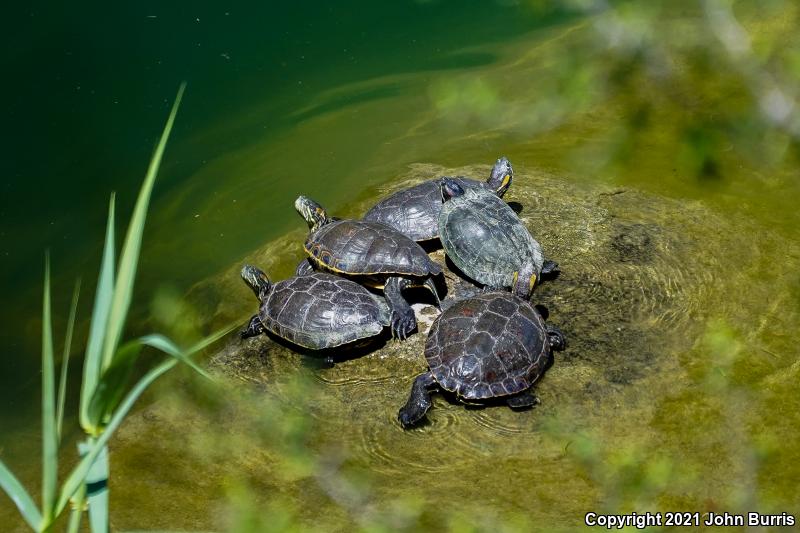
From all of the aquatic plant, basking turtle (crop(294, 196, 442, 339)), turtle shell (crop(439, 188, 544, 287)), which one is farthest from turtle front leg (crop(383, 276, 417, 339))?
the aquatic plant

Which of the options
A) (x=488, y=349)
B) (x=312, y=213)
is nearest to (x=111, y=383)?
(x=488, y=349)

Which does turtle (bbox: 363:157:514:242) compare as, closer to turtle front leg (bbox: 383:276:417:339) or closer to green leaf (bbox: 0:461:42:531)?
turtle front leg (bbox: 383:276:417:339)

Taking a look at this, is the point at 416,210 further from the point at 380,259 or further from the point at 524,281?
the point at 524,281

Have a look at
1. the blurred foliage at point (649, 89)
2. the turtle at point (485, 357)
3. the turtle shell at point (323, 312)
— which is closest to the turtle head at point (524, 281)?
the turtle at point (485, 357)

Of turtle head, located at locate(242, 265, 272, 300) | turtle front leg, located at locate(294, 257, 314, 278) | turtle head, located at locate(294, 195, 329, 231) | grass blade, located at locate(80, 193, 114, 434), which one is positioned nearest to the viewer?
grass blade, located at locate(80, 193, 114, 434)

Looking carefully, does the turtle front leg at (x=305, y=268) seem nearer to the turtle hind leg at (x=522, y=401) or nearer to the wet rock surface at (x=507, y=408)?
the wet rock surface at (x=507, y=408)

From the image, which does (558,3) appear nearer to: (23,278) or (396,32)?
(396,32)

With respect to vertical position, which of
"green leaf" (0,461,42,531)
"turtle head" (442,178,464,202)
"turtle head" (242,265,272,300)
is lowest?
"turtle head" (242,265,272,300)
